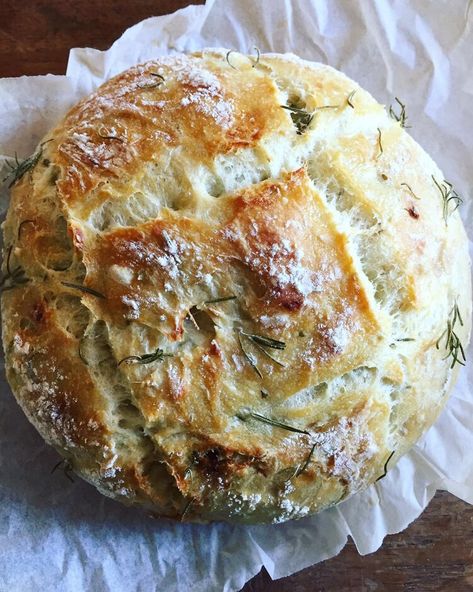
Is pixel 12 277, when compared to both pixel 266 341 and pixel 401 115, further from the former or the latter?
pixel 401 115

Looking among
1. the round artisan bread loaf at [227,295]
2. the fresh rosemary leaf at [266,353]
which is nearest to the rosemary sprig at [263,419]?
the round artisan bread loaf at [227,295]

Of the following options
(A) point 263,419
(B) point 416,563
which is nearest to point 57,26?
(A) point 263,419

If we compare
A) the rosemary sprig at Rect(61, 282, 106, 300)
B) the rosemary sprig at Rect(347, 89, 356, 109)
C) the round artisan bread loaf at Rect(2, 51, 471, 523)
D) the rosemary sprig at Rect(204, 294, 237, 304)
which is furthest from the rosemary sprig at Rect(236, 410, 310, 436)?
the rosemary sprig at Rect(347, 89, 356, 109)

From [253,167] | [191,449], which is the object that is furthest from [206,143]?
[191,449]

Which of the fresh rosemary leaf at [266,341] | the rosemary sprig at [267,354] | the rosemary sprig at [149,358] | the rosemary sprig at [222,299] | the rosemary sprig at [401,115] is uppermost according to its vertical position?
the rosemary sprig at [401,115]

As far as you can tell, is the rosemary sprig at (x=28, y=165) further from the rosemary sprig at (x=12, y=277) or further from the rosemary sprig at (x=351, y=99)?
the rosemary sprig at (x=351, y=99)
